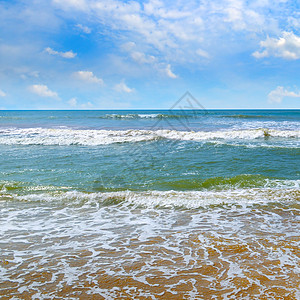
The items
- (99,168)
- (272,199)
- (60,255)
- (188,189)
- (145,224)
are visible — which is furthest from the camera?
(99,168)

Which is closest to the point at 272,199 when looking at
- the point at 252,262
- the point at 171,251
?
the point at 252,262

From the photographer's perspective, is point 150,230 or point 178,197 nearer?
point 150,230

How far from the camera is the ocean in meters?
3.49

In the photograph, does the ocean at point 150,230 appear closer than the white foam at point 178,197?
Yes

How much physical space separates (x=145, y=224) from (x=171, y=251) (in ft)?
4.36

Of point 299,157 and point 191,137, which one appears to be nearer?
point 299,157

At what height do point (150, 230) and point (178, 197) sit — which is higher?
point (178, 197)

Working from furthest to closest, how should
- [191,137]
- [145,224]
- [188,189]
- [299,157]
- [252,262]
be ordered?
[191,137]
[299,157]
[188,189]
[145,224]
[252,262]

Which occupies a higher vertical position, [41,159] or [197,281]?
[41,159]

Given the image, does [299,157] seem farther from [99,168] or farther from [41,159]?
[41,159]

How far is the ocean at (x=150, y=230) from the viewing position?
11.5 feet

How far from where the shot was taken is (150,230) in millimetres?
5289

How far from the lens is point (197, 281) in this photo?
11.6 feet

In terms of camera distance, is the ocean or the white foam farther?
the white foam
